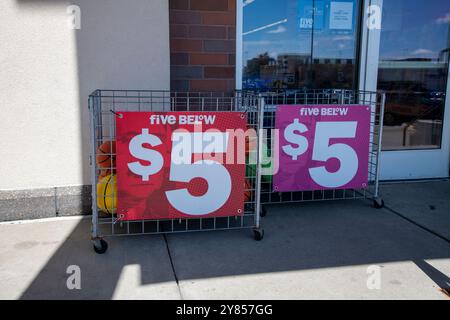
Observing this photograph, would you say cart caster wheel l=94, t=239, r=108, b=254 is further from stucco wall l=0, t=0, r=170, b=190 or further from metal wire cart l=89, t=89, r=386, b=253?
stucco wall l=0, t=0, r=170, b=190

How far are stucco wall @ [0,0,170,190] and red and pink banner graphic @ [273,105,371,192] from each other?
4.21ft

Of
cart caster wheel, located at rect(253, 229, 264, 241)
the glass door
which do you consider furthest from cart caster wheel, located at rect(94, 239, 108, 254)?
the glass door

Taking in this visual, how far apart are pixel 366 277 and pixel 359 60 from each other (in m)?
2.82

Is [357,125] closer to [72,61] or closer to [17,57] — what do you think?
[72,61]

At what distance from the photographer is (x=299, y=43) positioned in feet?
16.1

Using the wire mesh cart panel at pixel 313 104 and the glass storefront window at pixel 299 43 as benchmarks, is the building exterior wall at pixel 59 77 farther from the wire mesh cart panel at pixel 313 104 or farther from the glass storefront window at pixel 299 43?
the wire mesh cart panel at pixel 313 104

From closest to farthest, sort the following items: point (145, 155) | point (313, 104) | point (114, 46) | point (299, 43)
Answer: point (145, 155)
point (114, 46)
point (313, 104)
point (299, 43)

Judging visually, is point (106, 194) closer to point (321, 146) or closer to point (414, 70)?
point (321, 146)

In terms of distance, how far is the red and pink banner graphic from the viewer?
4105mm

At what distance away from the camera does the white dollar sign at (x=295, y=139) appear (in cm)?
411

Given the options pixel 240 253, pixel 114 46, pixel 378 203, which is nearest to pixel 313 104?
pixel 378 203

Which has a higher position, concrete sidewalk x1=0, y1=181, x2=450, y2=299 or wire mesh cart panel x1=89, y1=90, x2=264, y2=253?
wire mesh cart panel x1=89, y1=90, x2=264, y2=253

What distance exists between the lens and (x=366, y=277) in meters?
3.04

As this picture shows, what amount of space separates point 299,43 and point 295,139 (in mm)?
1336
